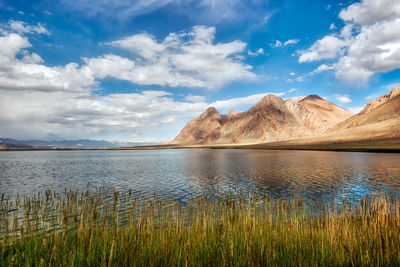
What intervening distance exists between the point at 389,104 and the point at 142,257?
245670 mm

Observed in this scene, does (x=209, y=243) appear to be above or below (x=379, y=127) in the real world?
below

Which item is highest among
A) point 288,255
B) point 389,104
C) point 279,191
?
point 389,104

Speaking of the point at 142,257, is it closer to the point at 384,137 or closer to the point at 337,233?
the point at 337,233

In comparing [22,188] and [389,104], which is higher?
[389,104]

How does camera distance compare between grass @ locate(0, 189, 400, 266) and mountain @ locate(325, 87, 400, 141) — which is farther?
mountain @ locate(325, 87, 400, 141)

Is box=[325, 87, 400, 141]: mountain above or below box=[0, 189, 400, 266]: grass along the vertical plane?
above

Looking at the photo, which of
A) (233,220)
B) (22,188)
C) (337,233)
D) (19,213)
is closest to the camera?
(337,233)

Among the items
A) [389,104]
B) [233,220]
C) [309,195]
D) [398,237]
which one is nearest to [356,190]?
[309,195]

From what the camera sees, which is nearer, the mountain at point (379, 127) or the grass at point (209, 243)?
the grass at point (209, 243)

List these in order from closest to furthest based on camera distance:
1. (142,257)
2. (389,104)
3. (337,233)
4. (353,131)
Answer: (142,257)
(337,233)
(353,131)
(389,104)

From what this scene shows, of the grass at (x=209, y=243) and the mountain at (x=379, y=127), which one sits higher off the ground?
the mountain at (x=379, y=127)

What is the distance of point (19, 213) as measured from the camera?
16.5m

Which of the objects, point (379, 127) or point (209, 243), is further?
point (379, 127)

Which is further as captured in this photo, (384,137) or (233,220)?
(384,137)
